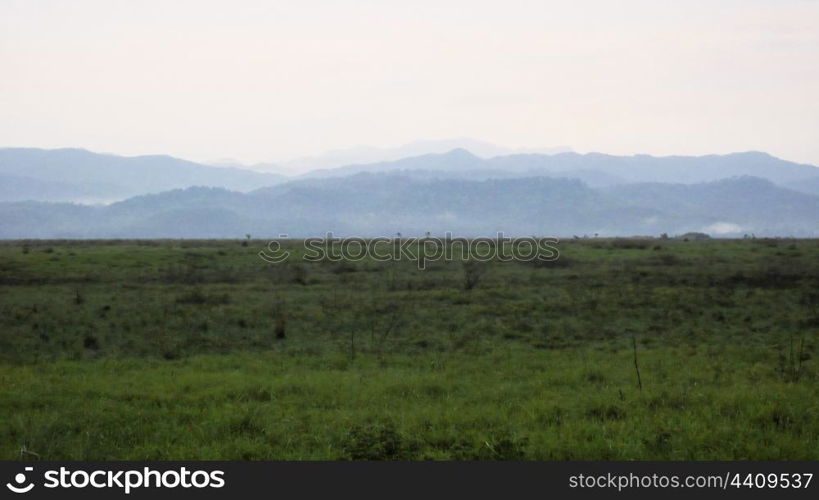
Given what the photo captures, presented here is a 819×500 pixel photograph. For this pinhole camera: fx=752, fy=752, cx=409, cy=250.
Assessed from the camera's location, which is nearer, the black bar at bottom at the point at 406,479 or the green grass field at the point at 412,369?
the black bar at bottom at the point at 406,479

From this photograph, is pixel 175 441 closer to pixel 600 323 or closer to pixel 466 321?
pixel 466 321

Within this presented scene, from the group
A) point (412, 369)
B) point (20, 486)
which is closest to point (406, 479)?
point (20, 486)

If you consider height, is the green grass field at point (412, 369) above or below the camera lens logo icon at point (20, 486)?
above

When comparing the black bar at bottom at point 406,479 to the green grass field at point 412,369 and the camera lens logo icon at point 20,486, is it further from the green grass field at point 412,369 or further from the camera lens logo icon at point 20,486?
the green grass field at point 412,369

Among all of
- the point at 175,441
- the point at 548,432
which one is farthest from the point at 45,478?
the point at 548,432

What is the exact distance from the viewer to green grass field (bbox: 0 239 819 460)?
13633 millimetres

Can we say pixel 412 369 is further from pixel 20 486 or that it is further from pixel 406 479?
pixel 20 486

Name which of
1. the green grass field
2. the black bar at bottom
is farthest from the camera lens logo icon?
the green grass field

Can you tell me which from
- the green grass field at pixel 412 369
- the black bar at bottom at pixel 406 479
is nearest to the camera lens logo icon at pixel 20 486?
the black bar at bottom at pixel 406 479

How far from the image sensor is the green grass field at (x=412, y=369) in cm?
1363

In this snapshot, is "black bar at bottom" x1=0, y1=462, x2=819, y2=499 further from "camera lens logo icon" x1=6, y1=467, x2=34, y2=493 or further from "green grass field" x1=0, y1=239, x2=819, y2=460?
"green grass field" x1=0, y1=239, x2=819, y2=460

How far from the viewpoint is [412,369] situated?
21.0 meters

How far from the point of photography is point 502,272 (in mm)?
52344

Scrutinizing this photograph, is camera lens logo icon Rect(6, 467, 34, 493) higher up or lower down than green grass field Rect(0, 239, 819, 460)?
lower down
